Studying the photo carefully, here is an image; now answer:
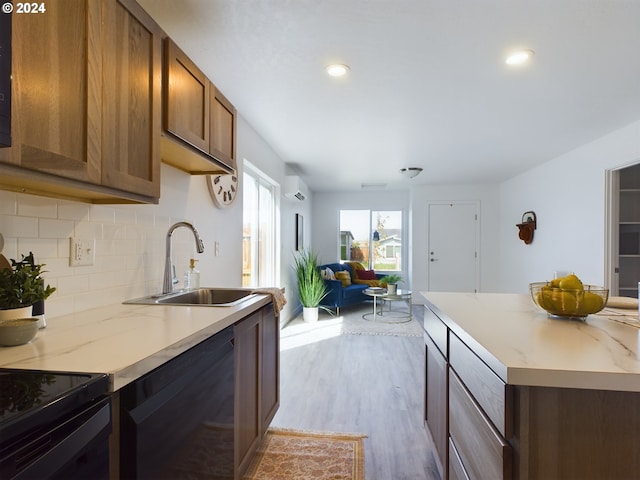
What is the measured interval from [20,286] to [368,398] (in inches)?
92.1

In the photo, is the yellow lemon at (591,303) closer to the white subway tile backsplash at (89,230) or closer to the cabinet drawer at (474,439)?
the cabinet drawer at (474,439)

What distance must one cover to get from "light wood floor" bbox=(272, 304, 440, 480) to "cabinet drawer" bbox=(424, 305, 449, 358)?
0.71m

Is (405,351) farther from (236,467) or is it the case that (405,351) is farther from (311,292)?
(236,467)

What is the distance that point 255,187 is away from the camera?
3969mm

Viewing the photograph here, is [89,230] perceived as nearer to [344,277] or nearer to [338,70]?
[338,70]

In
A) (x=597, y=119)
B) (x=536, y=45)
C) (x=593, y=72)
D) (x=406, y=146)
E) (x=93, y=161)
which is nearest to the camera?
(x=93, y=161)

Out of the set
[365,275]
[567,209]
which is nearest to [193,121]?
[567,209]

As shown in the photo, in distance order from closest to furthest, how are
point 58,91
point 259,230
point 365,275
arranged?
point 58,91 < point 259,230 < point 365,275

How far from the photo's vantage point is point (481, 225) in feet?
22.1

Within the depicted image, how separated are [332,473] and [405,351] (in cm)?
217

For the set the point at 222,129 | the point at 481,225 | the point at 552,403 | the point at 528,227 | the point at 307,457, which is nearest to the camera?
the point at 552,403

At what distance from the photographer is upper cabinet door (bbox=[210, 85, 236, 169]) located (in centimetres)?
195

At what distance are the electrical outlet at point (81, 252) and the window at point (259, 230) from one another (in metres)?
1.98

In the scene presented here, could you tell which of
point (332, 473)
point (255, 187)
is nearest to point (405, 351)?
point (332, 473)
